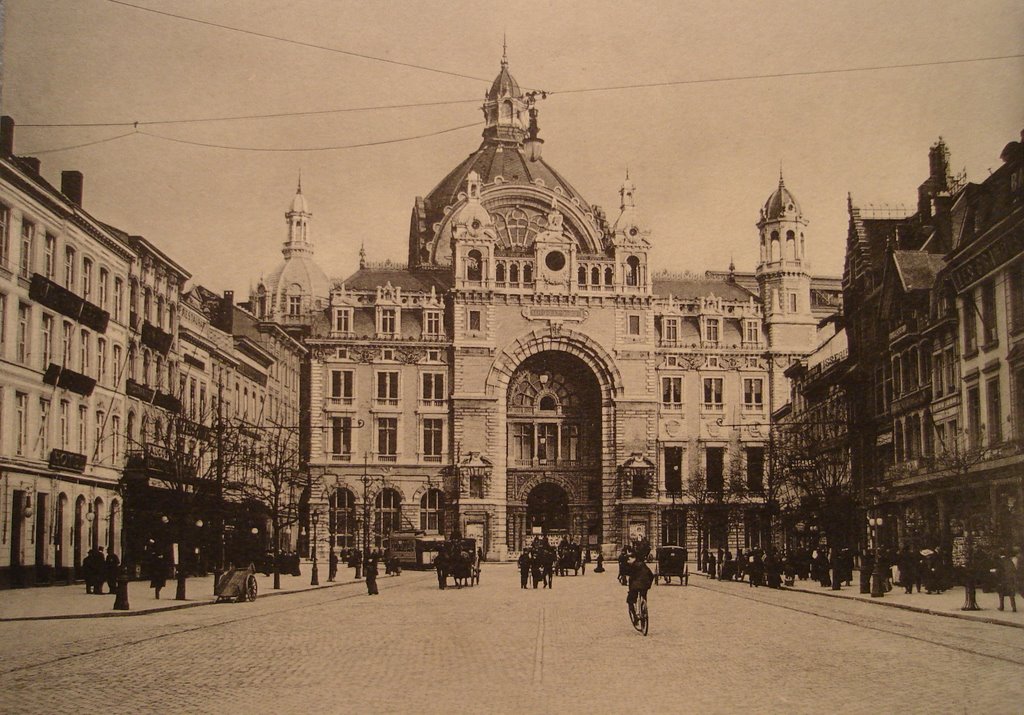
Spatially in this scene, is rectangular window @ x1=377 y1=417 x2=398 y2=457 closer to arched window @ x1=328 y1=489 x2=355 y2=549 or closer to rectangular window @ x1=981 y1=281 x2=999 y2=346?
arched window @ x1=328 y1=489 x2=355 y2=549

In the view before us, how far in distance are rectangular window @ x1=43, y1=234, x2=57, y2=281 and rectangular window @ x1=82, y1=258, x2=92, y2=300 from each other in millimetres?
3472

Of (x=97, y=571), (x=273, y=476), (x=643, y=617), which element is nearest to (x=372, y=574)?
(x=97, y=571)

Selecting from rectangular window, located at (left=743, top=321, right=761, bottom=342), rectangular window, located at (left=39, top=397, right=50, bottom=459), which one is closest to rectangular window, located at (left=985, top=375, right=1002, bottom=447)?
rectangular window, located at (left=743, top=321, right=761, bottom=342)

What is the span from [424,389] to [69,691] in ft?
198

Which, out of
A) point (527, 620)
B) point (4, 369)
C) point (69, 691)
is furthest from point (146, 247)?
point (69, 691)

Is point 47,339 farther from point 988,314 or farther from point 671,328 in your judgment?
point 671,328

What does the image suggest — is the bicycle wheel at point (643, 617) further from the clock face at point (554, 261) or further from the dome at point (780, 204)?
the clock face at point (554, 261)

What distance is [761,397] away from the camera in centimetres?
5884

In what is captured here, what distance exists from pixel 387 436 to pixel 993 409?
4239cm

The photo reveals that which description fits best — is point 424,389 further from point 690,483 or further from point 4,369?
point 4,369

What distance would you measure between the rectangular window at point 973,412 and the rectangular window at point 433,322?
45016 millimetres

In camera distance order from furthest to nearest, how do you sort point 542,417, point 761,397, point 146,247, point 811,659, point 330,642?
1. point 542,417
2. point 761,397
3. point 146,247
4. point 330,642
5. point 811,659

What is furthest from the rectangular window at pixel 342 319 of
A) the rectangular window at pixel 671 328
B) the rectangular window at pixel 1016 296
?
the rectangular window at pixel 1016 296

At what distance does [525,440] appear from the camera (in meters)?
64.1
